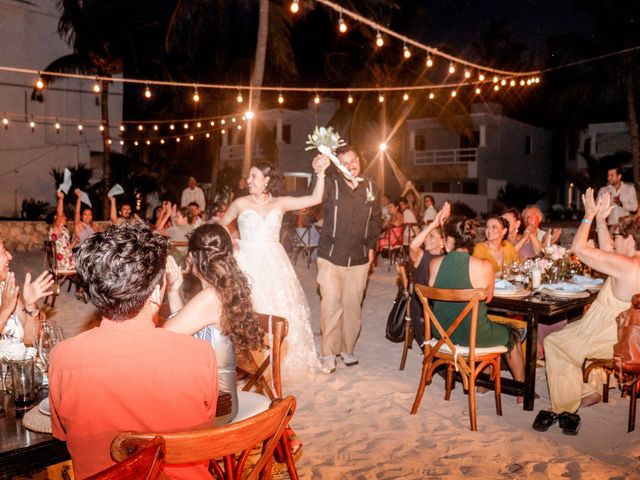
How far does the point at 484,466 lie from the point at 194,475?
2264 mm

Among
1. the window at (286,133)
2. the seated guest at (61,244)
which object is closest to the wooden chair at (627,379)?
the seated guest at (61,244)

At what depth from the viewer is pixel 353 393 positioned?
4.78m

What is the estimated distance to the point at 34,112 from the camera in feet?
66.9

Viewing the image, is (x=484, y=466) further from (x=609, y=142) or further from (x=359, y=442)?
(x=609, y=142)

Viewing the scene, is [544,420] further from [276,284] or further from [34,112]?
[34,112]

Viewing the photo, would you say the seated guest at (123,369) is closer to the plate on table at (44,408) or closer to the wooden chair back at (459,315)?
the plate on table at (44,408)

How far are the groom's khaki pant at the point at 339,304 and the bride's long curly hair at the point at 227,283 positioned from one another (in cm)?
233

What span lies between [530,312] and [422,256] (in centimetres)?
116

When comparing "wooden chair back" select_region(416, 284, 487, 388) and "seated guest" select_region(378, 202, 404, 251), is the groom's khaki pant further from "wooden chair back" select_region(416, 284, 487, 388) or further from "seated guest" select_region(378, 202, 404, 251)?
"seated guest" select_region(378, 202, 404, 251)

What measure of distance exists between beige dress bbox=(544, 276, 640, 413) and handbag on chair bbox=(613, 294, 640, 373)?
0.32 m

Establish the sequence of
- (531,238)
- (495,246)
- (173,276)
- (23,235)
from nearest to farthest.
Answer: (173,276) → (495,246) → (531,238) → (23,235)

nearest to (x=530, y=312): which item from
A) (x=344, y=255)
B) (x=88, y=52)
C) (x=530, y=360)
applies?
(x=530, y=360)

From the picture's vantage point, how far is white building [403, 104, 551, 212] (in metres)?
28.6

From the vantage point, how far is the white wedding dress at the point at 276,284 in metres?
5.02
